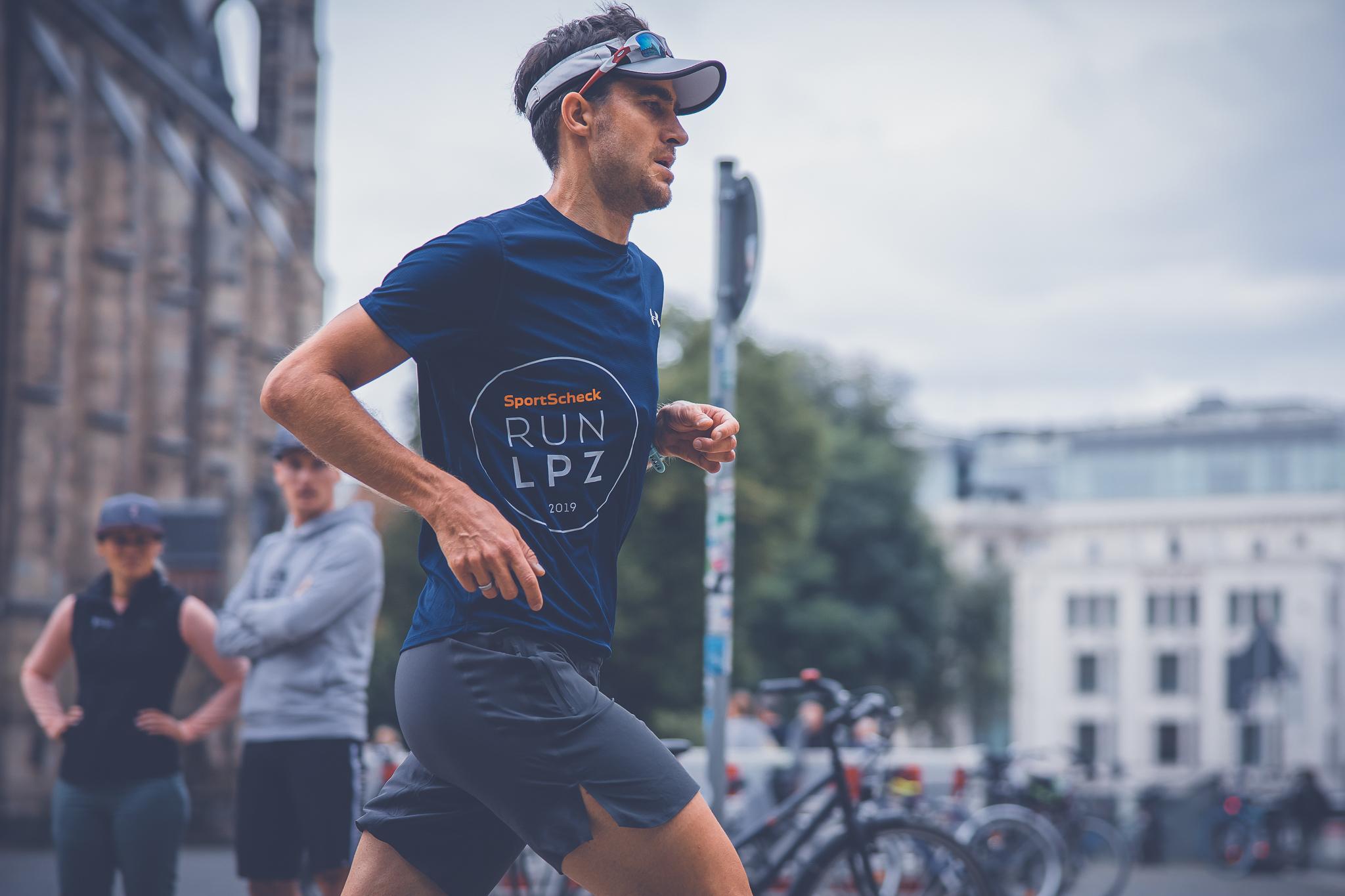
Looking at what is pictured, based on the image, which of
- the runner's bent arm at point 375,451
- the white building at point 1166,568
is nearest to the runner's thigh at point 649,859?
the runner's bent arm at point 375,451

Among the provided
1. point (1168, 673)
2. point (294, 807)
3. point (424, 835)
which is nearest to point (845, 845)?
point (294, 807)

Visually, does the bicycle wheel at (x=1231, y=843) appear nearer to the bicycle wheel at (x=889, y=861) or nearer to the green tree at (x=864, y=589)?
the bicycle wheel at (x=889, y=861)

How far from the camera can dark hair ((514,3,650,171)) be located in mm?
2727

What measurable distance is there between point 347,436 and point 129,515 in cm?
362

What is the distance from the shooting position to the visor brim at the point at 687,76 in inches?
105

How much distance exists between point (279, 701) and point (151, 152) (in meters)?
27.7

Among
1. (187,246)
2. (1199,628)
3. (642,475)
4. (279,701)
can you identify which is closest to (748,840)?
(279,701)

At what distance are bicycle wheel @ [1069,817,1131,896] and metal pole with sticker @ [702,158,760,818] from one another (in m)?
7.93

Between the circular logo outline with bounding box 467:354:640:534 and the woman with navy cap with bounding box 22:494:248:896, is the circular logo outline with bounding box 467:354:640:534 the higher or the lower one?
the higher one

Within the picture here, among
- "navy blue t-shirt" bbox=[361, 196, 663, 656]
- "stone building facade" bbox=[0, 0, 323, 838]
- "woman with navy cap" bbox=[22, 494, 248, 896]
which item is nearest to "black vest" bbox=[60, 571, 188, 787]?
"woman with navy cap" bbox=[22, 494, 248, 896]

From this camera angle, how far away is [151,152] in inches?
1222

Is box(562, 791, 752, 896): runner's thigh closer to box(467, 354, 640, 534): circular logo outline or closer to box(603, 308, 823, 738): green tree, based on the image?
box(467, 354, 640, 534): circular logo outline

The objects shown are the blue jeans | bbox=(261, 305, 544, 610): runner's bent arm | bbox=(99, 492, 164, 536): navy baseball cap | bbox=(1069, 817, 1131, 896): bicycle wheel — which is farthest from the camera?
bbox=(1069, 817, 1131, 896): bicycle wheel

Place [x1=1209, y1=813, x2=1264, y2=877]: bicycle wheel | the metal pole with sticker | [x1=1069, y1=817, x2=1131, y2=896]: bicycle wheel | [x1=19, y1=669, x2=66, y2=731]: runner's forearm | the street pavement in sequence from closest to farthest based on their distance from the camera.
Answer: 1. [x1=19, y1=669, x2=66, y2=731]: runner's forearm
2. the metal pole with sticker
3. the street pavement
4. [x1=1069, y1=817, x2=1131, y2=896]: bicycle wheel
5. [x1=1209, y1=813, x2=1264, y2=877]: bicycle wheel
